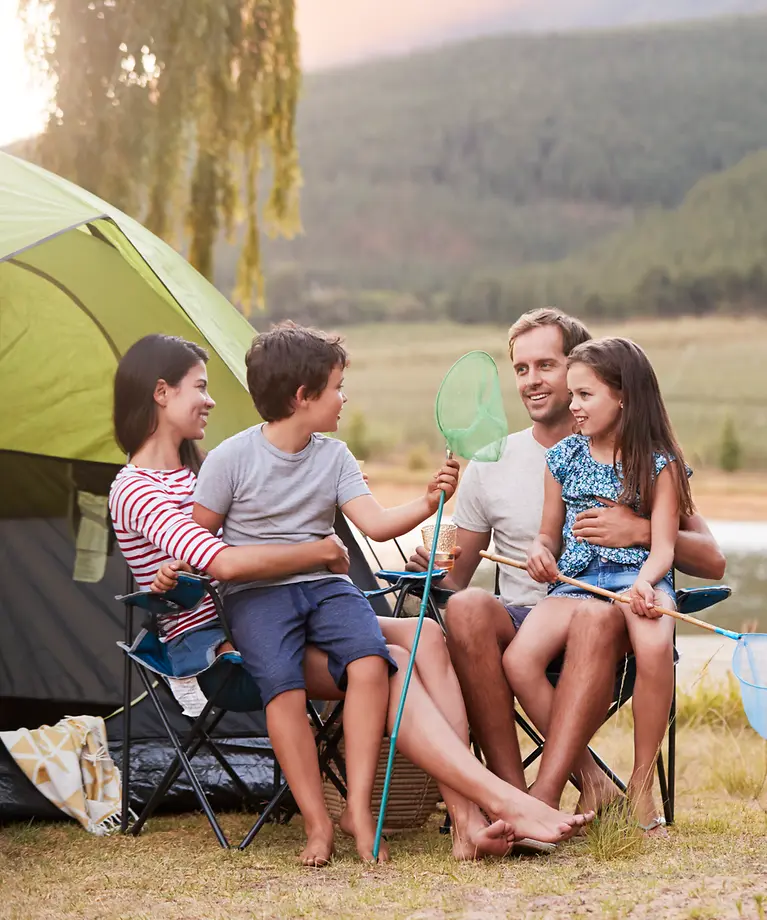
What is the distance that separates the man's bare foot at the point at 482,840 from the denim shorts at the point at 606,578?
50 centimetres

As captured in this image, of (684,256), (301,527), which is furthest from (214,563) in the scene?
(684,256)

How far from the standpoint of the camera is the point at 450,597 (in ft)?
7.80

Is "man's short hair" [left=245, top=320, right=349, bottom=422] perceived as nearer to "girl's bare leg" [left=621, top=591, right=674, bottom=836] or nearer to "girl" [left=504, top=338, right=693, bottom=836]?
"girl" [left=504, top=338, right=693, bottom=836]

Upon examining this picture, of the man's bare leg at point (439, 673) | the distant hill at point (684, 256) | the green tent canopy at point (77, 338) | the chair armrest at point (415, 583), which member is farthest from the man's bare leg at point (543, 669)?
the distant hill at point (684, 256)

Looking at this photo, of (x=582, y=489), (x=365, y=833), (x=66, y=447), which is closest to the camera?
(x=365, y=833)

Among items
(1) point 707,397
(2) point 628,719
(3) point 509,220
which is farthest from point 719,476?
(2) point 628,719

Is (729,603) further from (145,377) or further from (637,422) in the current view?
(145,377)

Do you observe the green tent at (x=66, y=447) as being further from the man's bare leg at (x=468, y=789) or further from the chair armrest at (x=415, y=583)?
the man's bare leg at (x=468, y=789)

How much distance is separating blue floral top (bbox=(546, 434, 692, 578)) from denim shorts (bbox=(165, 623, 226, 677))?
0.69 metres

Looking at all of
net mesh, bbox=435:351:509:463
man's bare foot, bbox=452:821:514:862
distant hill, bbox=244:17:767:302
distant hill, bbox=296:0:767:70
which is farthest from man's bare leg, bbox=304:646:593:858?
distant hill, bbox=296:0:767:70

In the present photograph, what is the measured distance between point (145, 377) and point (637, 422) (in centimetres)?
102

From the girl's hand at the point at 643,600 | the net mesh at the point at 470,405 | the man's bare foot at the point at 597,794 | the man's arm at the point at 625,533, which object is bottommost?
the man's bare foot at the point at 597,794

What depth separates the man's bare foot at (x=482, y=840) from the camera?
200cm

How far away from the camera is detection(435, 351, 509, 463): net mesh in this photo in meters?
2.24
